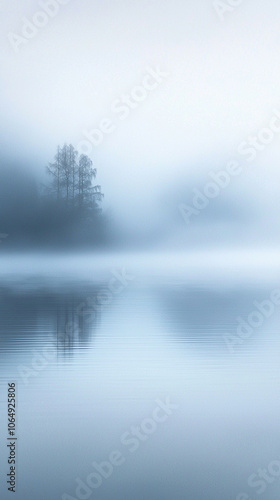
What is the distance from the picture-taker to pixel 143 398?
630 centimetres

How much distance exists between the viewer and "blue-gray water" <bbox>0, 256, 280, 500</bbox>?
14.6 ft

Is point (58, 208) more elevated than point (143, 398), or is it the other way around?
point (58, 208)

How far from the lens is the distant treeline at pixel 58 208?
1960 inches

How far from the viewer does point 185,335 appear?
9.48 m

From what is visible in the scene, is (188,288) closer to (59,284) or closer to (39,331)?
(59,284)

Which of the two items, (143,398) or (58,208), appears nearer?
(143,398)

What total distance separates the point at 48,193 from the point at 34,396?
152ft

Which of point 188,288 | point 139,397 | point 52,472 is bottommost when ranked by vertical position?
point 52,472

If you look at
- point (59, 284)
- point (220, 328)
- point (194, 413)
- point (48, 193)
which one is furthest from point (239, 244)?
point (194, 413)

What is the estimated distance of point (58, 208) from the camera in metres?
51.7

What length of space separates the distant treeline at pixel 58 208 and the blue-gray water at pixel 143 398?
37705 mm

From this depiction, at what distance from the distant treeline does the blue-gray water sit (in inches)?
1484

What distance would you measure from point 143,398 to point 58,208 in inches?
1801

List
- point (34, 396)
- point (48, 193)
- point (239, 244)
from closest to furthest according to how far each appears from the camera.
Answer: point (34, 396) < point (48, 193) < point (239, 244)
